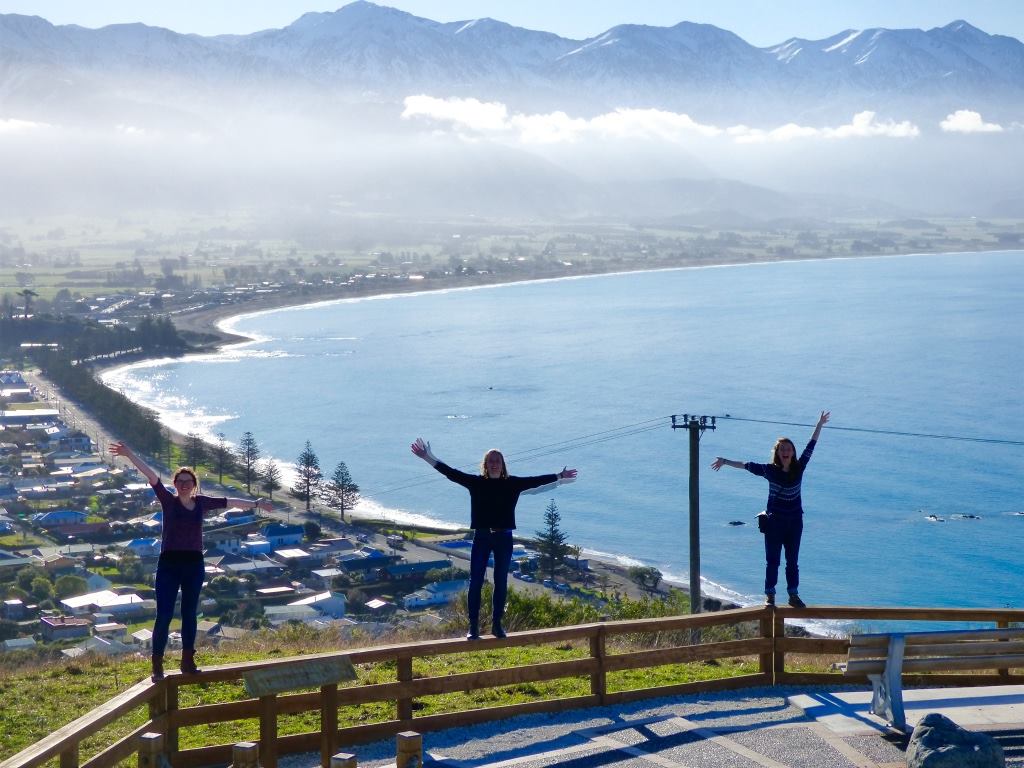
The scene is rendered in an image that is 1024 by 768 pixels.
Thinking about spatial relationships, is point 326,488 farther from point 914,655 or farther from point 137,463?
point 914,655

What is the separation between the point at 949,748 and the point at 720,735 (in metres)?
1.69

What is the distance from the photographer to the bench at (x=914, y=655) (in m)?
8.07

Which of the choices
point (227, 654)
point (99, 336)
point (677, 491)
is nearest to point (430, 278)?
point (99, 336)

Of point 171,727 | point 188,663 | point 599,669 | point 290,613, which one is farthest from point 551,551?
point 171,727

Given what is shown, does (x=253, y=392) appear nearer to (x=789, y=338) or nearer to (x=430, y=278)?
(x=789, y=338)

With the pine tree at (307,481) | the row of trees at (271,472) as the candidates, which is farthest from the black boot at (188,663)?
the pine tree at (307,481)

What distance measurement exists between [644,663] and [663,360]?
7820 centimetres

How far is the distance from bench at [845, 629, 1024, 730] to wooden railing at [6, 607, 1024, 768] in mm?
576

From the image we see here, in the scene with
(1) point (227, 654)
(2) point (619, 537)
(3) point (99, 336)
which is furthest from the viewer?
(3) point (99, 336)

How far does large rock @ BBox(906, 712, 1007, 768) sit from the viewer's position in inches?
261

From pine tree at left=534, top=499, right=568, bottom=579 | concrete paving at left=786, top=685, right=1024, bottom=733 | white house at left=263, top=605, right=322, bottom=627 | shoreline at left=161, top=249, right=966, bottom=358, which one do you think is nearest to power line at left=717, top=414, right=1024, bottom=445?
pine tree at left=534, top=499, right=568, bottom=579

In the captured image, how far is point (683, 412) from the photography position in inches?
2527

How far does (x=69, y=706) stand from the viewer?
365 inches

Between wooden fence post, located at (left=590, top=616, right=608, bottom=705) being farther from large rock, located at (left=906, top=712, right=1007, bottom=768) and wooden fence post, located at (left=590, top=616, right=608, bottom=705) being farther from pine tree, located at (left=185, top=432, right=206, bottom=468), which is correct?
pine tree, located at (left=185, top=432, right=206, bottom=468)
